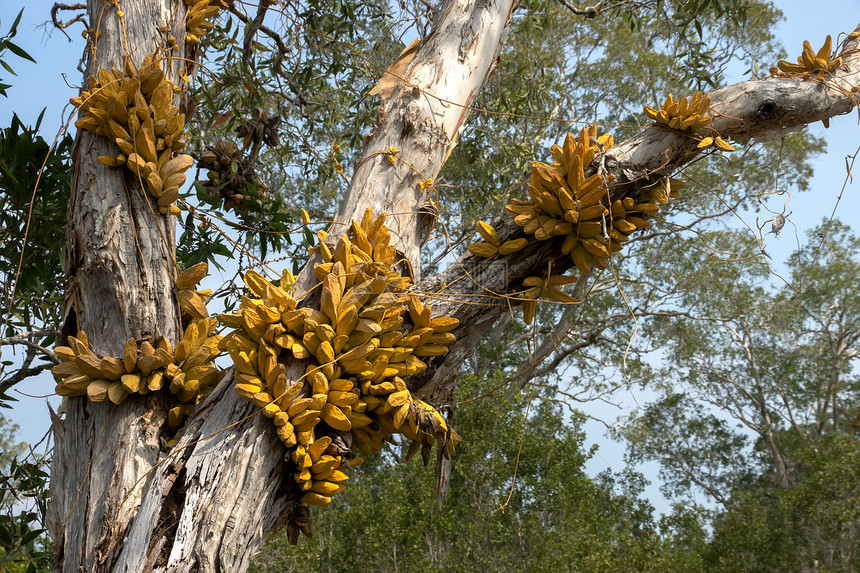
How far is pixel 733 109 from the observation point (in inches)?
63.0

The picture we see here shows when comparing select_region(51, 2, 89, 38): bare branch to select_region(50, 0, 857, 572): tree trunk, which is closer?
select_region(50, 0, 857, 572): tree trunk

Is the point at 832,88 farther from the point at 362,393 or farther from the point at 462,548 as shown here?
the point at 462,548

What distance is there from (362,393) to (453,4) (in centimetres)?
115

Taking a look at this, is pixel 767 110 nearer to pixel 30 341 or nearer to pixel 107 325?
pixel 107 325

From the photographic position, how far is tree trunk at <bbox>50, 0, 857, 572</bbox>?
1.30 metres

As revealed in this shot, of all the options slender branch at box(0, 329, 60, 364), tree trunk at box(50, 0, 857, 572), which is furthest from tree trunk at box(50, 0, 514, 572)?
slender branch at box(0, 329, 60, 364)

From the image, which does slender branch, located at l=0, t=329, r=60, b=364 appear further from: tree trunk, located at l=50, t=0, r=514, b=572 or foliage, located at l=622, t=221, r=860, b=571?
foliage, located at l=622, t=221, r=860, b=571

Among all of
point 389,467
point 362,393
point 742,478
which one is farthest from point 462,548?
point 742,478

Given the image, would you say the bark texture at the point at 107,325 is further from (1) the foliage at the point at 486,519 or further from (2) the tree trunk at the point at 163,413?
(1) the foliage at the point at 486,519

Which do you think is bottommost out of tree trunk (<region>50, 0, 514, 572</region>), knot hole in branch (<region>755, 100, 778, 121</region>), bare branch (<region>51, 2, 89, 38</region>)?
tree trunk (<region>50, 0, 514, 572</region>)

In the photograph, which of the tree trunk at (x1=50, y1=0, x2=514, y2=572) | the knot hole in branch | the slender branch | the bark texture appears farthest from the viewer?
the slender branch

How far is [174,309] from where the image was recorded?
1619 mm

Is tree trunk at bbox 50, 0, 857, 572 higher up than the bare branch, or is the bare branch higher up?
the bare branch

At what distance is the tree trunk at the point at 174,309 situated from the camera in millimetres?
1301
